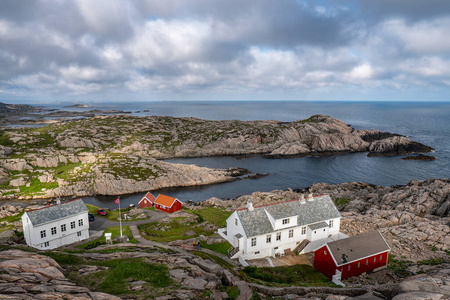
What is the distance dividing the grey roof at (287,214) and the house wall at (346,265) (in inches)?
230

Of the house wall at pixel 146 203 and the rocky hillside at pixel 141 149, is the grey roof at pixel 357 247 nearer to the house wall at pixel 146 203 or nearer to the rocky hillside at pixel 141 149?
the house wall at pixel 146 203

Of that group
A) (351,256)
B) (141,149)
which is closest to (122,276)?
(351,256)

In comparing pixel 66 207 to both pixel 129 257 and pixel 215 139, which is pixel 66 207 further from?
pixel 215 139

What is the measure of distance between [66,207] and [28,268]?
28059mm

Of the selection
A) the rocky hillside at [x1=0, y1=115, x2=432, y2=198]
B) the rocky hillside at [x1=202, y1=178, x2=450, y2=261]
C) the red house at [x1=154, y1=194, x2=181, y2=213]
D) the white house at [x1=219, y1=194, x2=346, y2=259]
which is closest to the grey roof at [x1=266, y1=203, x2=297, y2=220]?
the white house at [x1=219, y1=194, x2=346, y2=259]

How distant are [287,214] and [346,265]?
9.89m

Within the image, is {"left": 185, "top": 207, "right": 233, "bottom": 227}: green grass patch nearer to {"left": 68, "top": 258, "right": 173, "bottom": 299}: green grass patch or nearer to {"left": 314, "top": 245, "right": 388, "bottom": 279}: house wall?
{"left": 314, "top": 245, "right": 388, "bottom": 279}: house wall

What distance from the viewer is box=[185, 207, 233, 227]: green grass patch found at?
5441 cm

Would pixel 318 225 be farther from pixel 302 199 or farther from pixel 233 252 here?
pixel 233 252

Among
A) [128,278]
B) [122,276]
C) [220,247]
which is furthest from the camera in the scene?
[220,247]

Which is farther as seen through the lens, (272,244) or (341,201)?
(341,201)

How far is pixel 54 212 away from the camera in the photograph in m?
43.0

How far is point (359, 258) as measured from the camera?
3619cm

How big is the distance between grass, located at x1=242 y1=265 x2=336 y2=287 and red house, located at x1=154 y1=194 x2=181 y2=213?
3055 cm
